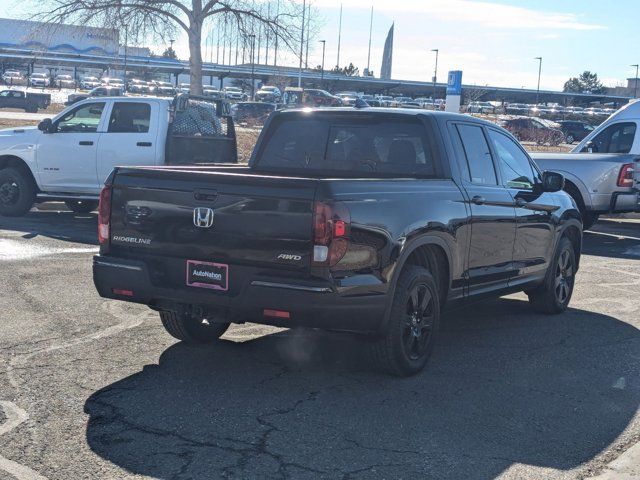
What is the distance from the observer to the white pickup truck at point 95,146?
1391 cm

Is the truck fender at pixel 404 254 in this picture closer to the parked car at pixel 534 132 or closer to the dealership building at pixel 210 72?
the parked car at pixel 534 132

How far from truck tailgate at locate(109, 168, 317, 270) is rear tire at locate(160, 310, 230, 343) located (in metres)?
0.82

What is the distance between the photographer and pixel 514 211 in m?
7.65

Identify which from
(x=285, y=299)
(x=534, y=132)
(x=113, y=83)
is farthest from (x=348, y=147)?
(x=113, y=83)

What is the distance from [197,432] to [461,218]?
2791mm

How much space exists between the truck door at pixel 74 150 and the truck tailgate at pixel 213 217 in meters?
8.30

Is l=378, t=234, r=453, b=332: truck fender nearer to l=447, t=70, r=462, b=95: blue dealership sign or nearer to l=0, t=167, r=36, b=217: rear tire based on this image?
l=0, t=167, r=36, b=217: rear tire

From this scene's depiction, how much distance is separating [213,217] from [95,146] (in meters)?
8.93

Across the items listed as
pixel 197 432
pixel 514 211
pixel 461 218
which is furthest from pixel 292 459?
pixel 514 211

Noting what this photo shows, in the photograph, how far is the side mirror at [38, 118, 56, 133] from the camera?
1388 centimetres

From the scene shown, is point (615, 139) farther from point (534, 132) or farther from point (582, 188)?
point (534, 132)

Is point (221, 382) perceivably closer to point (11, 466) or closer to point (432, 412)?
point (432, 412)

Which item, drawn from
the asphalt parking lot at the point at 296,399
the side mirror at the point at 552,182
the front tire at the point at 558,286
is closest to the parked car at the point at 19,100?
the asphalt parking lot at the point at 296,399

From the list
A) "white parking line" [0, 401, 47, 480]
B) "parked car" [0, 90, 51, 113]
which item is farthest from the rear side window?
"parked car" [0, 90, 51, 113]
